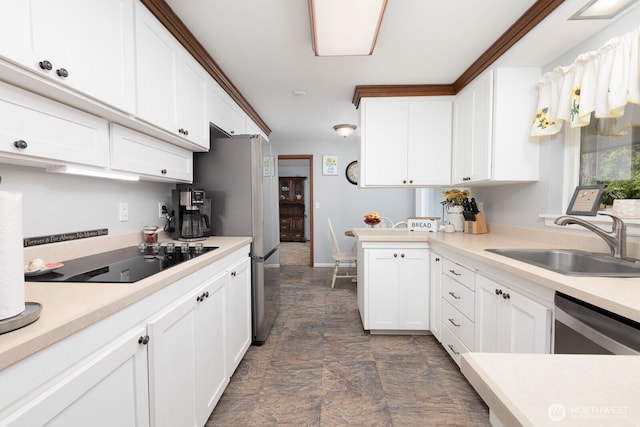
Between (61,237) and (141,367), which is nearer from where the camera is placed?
(141,367)

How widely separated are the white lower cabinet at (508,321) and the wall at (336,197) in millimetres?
3754

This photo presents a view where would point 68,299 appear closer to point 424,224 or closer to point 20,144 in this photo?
point 20,144

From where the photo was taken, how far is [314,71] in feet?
8.25

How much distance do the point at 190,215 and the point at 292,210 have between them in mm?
6397

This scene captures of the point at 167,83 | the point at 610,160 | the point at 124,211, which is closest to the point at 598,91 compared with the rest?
the point at 610,160

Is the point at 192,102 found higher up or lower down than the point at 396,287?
higher up

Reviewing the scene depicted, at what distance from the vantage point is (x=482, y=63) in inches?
91.0

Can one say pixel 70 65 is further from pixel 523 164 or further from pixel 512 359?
pixel 523 164

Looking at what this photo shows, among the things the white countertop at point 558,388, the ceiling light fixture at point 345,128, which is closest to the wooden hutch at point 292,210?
the ceiling light fixture at point 345,128

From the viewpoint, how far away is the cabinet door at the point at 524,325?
122 cm

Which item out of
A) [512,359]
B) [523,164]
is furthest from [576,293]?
[523,164]

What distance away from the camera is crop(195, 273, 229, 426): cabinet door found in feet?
4.72

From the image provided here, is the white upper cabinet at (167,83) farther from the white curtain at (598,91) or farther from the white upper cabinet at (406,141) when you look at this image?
the white curtain at (598,91)

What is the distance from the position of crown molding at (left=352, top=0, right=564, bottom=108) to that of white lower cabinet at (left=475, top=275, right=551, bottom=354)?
1.55m
